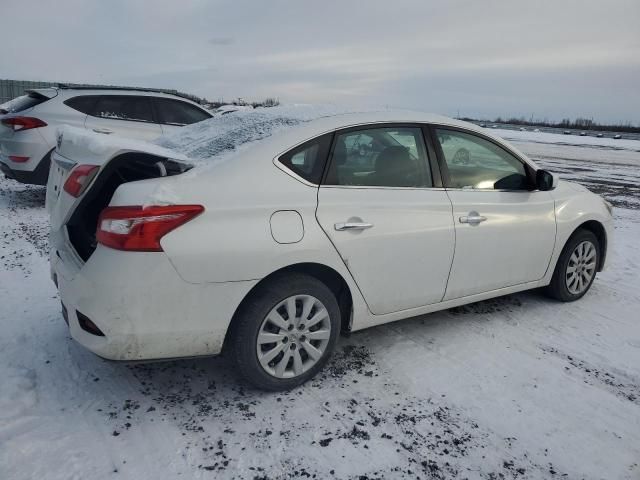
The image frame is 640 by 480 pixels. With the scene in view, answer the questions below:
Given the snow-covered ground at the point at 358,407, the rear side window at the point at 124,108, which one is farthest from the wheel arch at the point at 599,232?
the rear side window at the point at 124,108

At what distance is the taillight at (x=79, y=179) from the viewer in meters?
2.81

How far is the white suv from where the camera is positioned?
22.9 ft

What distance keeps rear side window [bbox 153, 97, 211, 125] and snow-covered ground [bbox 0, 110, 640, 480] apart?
450 cm

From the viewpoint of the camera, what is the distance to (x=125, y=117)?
7.74m

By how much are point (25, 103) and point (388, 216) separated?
646 centimetres

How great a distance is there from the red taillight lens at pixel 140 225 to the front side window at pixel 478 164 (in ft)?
6.29

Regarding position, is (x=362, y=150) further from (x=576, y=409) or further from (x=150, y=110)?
(x=150, y=110)

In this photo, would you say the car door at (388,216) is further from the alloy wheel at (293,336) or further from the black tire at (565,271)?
the black tire at (565,271)

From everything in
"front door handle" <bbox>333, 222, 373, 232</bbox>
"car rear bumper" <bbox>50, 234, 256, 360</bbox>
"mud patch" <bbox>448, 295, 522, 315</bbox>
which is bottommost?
"mud patch" <bbox>448, 295, 522, 315</bbox>

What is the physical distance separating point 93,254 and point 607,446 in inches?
108

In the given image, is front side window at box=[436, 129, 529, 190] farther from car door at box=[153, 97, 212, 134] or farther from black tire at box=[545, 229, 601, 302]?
car door at box=[153, 97, 212, 134]

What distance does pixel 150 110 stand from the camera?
7.95 m

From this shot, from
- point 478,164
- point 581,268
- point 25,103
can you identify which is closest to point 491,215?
point 478,164

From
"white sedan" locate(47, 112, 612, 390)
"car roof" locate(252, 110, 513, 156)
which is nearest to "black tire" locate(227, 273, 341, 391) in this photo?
"white sedan" locate(47, 112, 612, 390)
